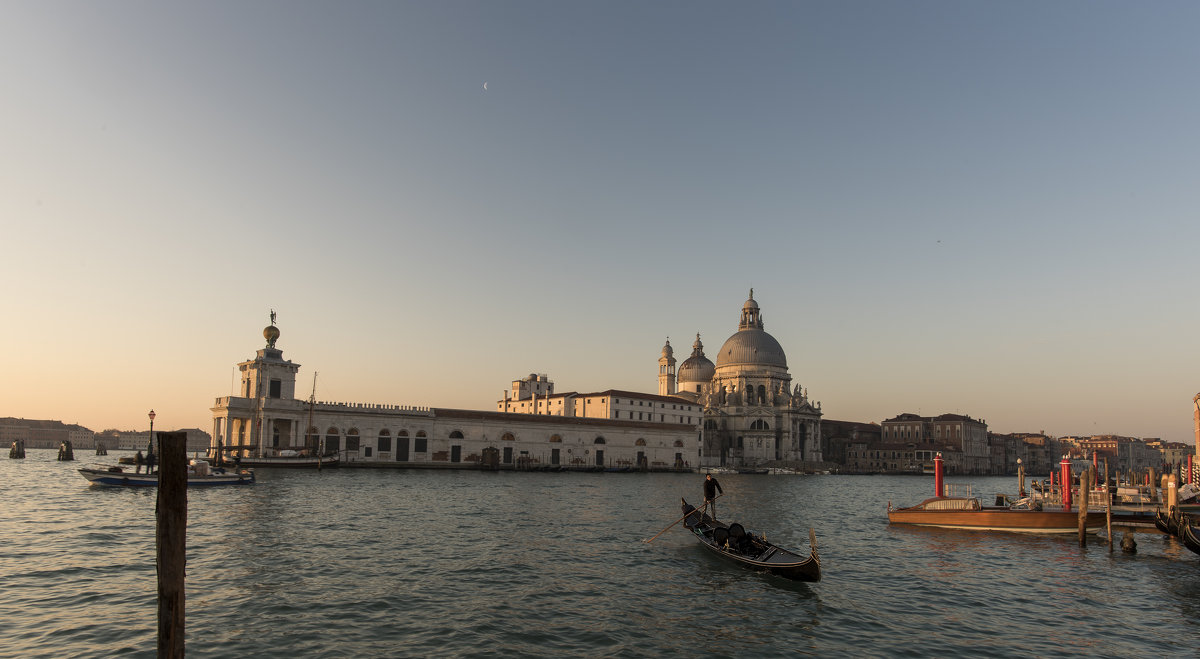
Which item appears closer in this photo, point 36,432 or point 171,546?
point 171,546

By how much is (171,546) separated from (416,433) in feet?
196

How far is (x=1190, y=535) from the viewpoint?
20078 mm

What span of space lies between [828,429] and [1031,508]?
323 ft

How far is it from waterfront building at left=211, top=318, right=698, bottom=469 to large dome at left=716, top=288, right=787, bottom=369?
27.7 m

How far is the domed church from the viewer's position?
103250 millimetres

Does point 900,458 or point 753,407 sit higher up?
point 753,407

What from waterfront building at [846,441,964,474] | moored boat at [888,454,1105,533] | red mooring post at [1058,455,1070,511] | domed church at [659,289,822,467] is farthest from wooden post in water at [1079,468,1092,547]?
waterfront building at [846,441,964,474]

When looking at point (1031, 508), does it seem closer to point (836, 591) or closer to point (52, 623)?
point (836, 591)

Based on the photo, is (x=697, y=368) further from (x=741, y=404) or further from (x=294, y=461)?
(x=294, y=461)

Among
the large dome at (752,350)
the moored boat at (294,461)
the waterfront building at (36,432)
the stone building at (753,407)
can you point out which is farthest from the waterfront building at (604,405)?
the waterfront building at (36,432)

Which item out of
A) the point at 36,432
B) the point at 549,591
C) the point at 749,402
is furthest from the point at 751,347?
the point at 36,432

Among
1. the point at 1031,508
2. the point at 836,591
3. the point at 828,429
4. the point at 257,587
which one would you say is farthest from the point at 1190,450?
the point at 257,587

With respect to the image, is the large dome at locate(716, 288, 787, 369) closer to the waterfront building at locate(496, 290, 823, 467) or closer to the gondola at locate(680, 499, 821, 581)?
the waterfront building at locate(496, 290, 823, 467)

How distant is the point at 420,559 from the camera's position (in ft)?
60.0
